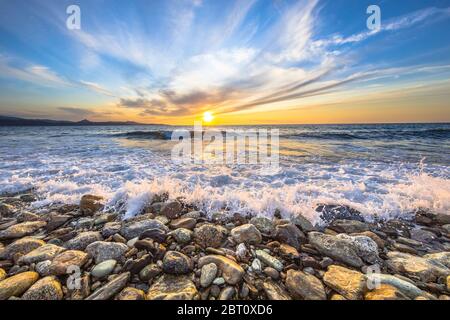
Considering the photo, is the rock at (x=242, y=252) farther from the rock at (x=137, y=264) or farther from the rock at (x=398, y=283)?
the rock at (x=398, y=283)

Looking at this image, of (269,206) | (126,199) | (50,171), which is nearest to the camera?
(269,206)

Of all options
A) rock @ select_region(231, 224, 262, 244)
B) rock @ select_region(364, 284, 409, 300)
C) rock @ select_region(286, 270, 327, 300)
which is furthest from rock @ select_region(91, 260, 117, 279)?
rock @ select_region(364, 284, 409, 300)

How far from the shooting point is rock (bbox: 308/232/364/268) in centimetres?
233

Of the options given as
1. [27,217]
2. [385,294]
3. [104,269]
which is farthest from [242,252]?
[27,217]

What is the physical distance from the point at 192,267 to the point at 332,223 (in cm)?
261

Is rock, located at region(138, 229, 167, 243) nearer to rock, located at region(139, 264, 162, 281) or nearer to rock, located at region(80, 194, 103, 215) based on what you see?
rock, located at region(139, 264, 162, 281)

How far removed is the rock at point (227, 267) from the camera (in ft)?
6.59

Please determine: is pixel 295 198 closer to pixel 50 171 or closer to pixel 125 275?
pixel 125 275

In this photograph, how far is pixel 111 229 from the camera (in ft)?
9.77

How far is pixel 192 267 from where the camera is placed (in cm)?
220

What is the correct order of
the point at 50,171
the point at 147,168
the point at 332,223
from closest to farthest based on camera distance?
the point at 332,223 < the point at 50,171 < the point at 147,168

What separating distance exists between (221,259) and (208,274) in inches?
10.0

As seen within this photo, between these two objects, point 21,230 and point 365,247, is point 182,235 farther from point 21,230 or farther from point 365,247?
point 21,230
